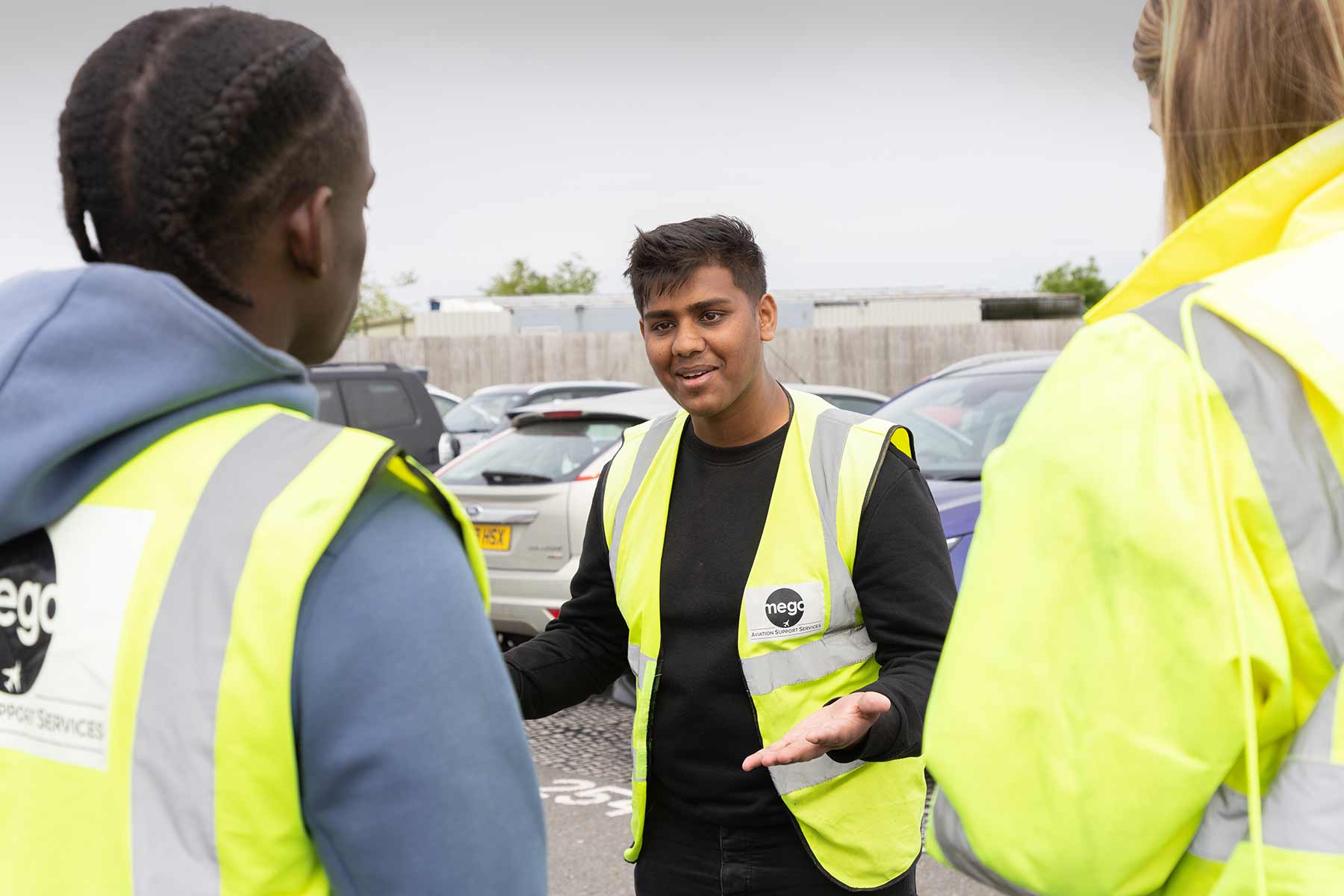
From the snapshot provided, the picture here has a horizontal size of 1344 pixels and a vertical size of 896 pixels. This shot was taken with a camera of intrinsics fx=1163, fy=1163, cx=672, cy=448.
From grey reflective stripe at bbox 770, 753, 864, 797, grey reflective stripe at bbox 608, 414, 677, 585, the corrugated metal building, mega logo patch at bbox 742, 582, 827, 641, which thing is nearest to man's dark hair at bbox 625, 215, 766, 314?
grey reflective stripe at bbox 608, 414, 677, 585

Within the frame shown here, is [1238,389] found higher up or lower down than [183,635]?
higher up

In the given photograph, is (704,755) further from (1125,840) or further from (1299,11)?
(1299,11)

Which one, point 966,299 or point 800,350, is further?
point 966,299

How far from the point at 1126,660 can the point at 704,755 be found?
4.42 feet

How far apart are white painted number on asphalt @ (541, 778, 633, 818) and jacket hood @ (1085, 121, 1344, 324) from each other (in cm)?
405

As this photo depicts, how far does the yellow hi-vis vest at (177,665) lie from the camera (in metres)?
1.01

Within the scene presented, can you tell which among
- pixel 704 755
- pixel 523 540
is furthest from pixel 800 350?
pixel 704 755

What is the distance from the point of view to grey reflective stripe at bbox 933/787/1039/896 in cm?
122

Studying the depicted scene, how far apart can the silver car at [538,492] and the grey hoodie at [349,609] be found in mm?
5284

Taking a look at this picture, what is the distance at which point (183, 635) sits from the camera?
3.36ft

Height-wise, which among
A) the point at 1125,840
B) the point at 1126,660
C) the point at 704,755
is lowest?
the point at 704,755

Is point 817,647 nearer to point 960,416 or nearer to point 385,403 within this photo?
point 960,416

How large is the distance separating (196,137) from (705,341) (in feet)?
5.32

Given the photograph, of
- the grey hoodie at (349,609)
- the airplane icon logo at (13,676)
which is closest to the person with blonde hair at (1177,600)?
the grey hoodie at (349,609)
